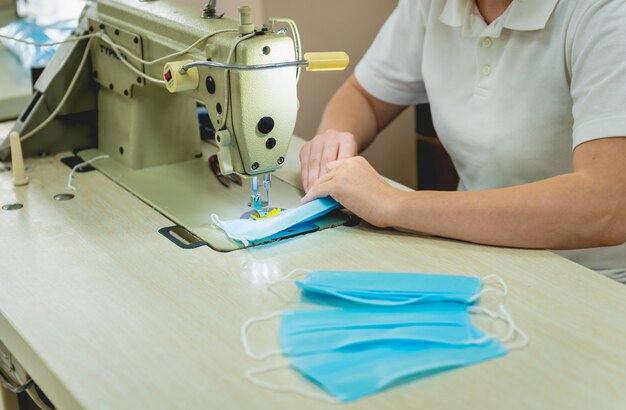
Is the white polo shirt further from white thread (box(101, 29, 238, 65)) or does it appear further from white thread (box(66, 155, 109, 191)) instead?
white thread (box(66, 155, 109, 191))

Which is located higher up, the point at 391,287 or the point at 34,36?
the point at 34,36

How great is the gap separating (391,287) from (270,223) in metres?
0.29

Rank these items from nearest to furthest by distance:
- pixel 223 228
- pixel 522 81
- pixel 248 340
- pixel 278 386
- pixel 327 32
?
pixel 278 386 → pixel 248 340 → pixel 223 228 → pixel 522 81 → pixel 327 32

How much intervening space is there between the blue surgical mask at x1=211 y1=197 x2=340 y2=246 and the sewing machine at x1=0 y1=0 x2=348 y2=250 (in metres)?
0.02

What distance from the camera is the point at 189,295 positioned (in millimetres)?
1215

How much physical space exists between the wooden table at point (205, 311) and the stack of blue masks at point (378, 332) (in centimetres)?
2

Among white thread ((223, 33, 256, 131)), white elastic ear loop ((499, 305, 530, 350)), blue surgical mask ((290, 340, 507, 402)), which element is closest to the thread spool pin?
white thread ((223, 33, 256, 131))

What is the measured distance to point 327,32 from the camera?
254cm

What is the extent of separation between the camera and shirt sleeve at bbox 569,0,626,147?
1.32 m

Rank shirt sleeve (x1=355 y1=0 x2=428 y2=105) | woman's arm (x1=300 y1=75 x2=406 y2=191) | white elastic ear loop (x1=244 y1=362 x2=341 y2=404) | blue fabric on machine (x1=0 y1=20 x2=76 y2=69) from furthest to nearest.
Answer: blue fabric on machine (x1=0 y1=20 x2=76 y2=69) < shirt sleeve (x1=355 y1=0 x2=428 y2=105) < woman's arm (x1=300 y1=75 x2=406 y2=191) < white elastic ear loop (x1=244 y1=362 x2=341 y2=404)

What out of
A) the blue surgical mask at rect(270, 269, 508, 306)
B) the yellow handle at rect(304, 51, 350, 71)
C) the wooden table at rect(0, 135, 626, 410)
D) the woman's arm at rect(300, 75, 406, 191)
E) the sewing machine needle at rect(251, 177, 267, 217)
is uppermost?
the yellow handle at rect(304, 51, 350, 71)

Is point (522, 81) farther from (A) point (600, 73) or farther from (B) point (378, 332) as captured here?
(B) point (378, 332)

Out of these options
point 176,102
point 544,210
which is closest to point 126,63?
point 176,102

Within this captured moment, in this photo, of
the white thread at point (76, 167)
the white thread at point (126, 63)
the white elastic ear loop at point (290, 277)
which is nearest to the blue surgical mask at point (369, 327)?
the white elastic ear loop at point (290, 277)
